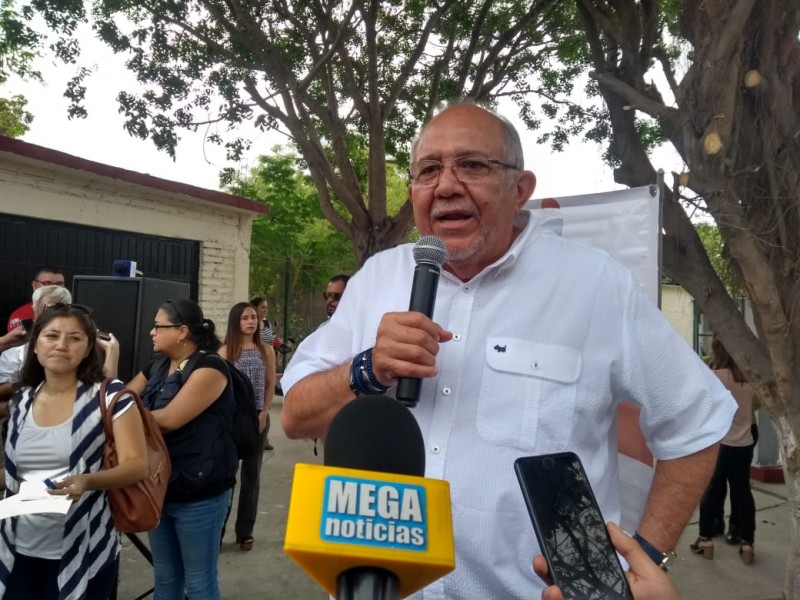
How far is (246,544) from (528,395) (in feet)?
14.0

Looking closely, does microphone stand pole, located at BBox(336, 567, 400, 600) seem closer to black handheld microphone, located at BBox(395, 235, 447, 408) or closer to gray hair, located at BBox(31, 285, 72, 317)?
black handheld microphone, located at BBox(395, 235, 447, 408)

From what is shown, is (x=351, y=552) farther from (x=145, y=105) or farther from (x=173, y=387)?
(x=145, y=105)

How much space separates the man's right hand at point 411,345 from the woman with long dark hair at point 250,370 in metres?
4.26

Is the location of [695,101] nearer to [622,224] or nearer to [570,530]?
[622,224]

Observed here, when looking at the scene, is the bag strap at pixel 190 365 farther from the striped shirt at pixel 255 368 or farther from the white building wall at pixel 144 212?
the white building wall at pixel 144 212

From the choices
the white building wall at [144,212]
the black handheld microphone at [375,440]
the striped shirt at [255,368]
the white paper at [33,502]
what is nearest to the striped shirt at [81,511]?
the white paper at [33,502]

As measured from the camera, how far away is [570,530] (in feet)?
3.40

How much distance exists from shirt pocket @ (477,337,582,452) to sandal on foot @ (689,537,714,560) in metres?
4.64

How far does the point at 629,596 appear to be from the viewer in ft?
3.26

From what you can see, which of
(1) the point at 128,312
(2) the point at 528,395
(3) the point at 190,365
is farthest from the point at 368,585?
(1) the point at 128,312

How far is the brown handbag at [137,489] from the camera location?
2855mm

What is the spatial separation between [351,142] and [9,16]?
5.06 m

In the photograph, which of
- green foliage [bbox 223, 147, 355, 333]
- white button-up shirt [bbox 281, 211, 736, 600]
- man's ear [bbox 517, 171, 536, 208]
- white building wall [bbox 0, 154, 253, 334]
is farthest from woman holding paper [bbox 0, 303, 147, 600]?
green foliage [bbox 223, 147, 355, 333]

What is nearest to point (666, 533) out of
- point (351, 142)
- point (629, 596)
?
point (629, 596)
